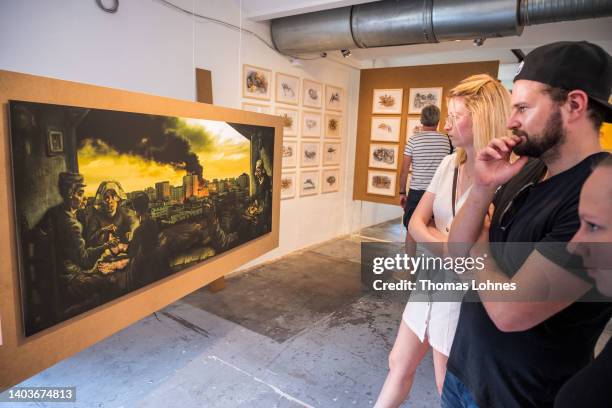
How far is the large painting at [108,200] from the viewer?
3.86 ft

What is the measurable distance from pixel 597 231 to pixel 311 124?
425cm

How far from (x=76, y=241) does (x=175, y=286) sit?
650 millimetres

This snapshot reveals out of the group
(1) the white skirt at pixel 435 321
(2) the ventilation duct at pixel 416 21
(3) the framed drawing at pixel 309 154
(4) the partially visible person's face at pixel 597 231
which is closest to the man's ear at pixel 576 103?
(4) the partially visible person's face at pixel 597 231

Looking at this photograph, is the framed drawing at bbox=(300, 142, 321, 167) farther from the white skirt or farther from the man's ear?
the man's ear

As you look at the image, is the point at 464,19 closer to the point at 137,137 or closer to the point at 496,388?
the point at 137,137

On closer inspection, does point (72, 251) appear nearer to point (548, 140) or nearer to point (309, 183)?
point (548, 140)

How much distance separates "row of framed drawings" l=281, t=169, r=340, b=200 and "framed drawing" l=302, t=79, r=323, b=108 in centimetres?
87

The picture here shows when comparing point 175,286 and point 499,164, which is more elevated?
point 499,164

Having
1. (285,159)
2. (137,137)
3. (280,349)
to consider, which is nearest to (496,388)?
(137,137)

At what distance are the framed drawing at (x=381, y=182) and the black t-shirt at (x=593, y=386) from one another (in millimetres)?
4594

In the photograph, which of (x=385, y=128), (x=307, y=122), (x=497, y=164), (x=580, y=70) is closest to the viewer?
(x=580, y=70)

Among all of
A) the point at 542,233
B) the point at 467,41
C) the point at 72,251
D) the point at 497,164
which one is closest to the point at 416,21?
the point at 467,41

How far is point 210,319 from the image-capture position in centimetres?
297

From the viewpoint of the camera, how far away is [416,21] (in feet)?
10.5
